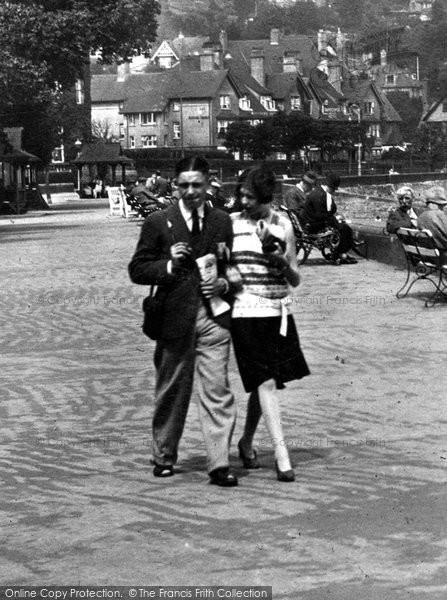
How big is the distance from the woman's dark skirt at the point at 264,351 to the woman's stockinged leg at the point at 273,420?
5 centimetres

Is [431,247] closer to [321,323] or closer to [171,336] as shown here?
[321,323]

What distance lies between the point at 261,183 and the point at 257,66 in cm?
13723

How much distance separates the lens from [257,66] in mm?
143000

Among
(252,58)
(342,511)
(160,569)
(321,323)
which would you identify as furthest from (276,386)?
(252,58)

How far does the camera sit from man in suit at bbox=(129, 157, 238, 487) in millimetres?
7516

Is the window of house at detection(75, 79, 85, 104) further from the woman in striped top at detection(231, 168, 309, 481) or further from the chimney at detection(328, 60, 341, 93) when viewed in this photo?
the woman in striped top at detection(231, 168, 309, 481)

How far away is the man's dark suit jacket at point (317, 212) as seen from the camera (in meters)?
22.7

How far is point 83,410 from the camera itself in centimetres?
985

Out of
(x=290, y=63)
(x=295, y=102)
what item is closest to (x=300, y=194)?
(x=295, y=102)

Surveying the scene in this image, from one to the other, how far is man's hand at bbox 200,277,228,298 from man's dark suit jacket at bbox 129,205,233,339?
6cm

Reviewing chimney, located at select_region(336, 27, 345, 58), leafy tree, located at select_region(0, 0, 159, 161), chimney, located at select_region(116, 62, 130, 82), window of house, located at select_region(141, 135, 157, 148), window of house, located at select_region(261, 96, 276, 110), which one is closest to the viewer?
leafy tree, located at select_region(0, 0, 159, 161)

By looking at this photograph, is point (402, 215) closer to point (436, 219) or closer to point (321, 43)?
point (436, 219)

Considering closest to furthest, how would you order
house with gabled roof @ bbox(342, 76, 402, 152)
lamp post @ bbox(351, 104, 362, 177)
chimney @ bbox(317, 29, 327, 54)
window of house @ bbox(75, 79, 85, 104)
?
window of house @ bbox(75, 79, 85, 104)
lamp post @ bbox(351, 104, 362, 177)
house with gabled roof @ bbox(342, 76, 402, 152)
chimney @ bbox(317, 29, 327, 54)

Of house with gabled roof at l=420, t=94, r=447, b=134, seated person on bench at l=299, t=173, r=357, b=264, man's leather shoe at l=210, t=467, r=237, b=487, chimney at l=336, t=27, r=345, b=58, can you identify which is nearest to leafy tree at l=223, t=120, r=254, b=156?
house with gabled roof at l=420, t=94, r=447, b=134
